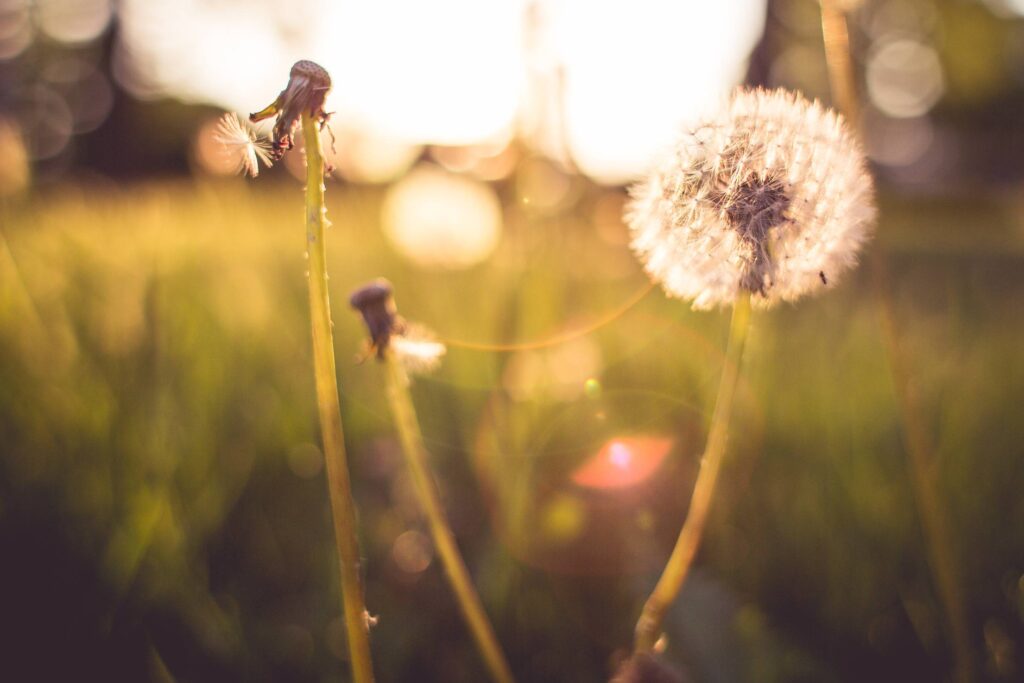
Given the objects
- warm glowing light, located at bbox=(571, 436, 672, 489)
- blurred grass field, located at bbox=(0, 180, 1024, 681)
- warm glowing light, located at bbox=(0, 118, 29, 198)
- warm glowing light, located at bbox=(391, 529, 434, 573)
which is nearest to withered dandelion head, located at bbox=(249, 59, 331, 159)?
blurred grass field, located at bbox=(0, 180, 1024, 681)

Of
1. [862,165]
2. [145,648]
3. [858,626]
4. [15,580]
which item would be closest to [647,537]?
[858,626]

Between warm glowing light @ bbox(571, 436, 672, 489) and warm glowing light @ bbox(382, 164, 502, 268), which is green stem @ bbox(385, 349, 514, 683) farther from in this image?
warm glowing light @ bbox(382, 164, 502, 268)

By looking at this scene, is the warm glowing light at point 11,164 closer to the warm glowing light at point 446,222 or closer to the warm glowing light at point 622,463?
the warm glowing light at point 446,222

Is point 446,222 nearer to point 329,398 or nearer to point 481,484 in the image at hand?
point 481,484

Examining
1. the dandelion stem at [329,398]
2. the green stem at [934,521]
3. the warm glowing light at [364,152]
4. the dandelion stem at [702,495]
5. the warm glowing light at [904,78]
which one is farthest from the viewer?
the warm glowing light at [904,78]

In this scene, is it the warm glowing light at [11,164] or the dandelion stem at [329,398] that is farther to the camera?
the warm glowing light at [11,164]

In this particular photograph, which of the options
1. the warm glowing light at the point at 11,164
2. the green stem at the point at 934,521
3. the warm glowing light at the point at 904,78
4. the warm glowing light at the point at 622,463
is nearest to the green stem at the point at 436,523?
the green stem at the point at 934,521
